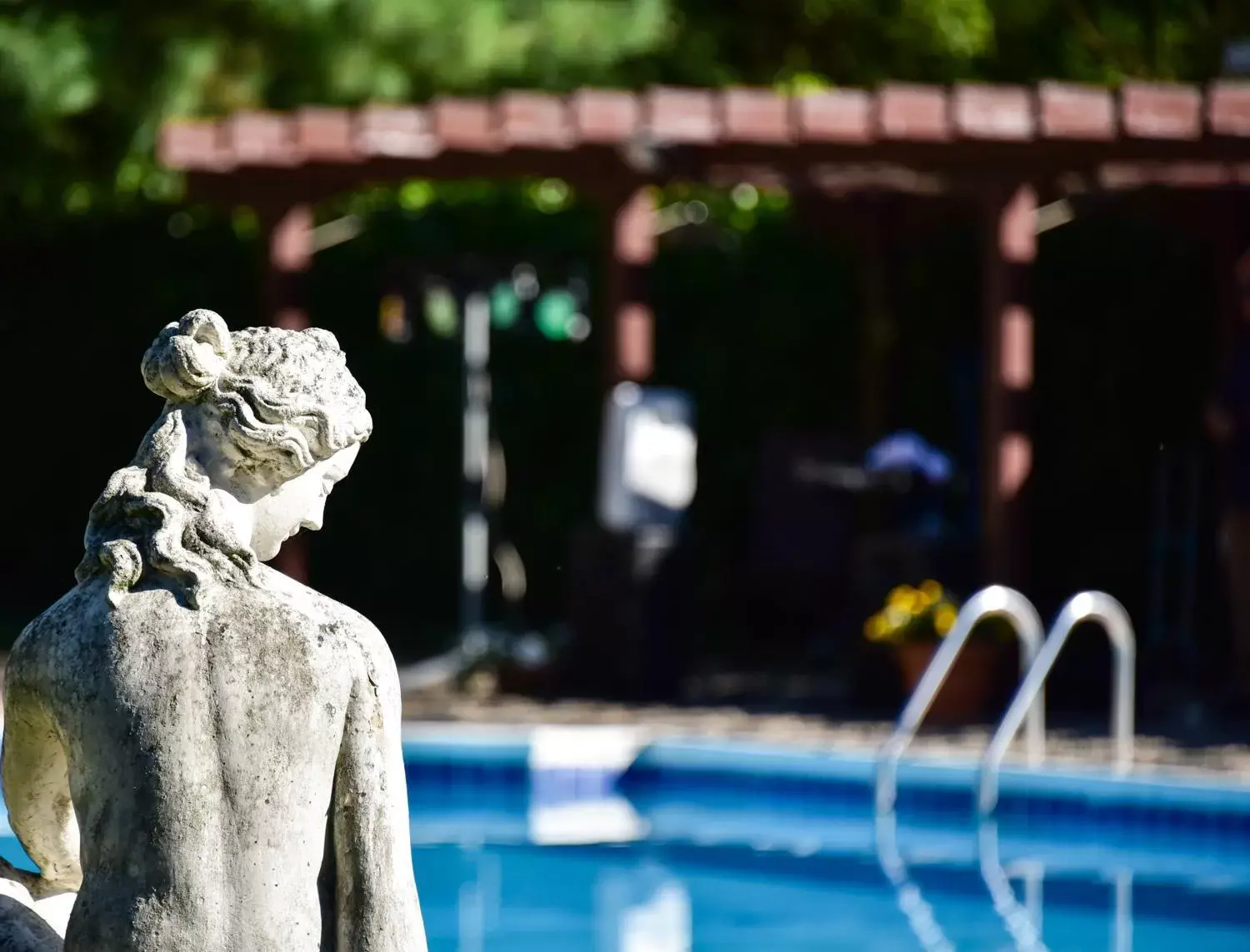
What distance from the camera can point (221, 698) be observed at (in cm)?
178

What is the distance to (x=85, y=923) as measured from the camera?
5.93ft

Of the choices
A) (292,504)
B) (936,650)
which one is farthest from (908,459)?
(292,504)

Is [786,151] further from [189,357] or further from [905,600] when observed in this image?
[189,357]

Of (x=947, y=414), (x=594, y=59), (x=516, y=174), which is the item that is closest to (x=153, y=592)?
(x=516, y=174)

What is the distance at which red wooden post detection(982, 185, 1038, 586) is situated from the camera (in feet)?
29.3

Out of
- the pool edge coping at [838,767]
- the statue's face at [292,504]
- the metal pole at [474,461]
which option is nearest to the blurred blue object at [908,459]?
the metal pole at [474,461]

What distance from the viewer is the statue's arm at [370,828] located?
6.04 feet

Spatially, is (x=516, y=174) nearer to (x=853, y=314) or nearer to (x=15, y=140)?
(x=853, y=314)

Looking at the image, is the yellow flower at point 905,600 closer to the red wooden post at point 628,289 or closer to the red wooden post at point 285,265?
the red wooden post at point 628,289

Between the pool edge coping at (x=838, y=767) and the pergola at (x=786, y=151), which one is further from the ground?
the pergola at (x=786, y=151)

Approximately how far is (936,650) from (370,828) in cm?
689

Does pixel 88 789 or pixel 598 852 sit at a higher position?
pixel 88 789

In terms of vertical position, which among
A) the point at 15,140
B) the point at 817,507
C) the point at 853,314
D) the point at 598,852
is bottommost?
the point at 598,852

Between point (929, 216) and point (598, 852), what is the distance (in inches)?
205
